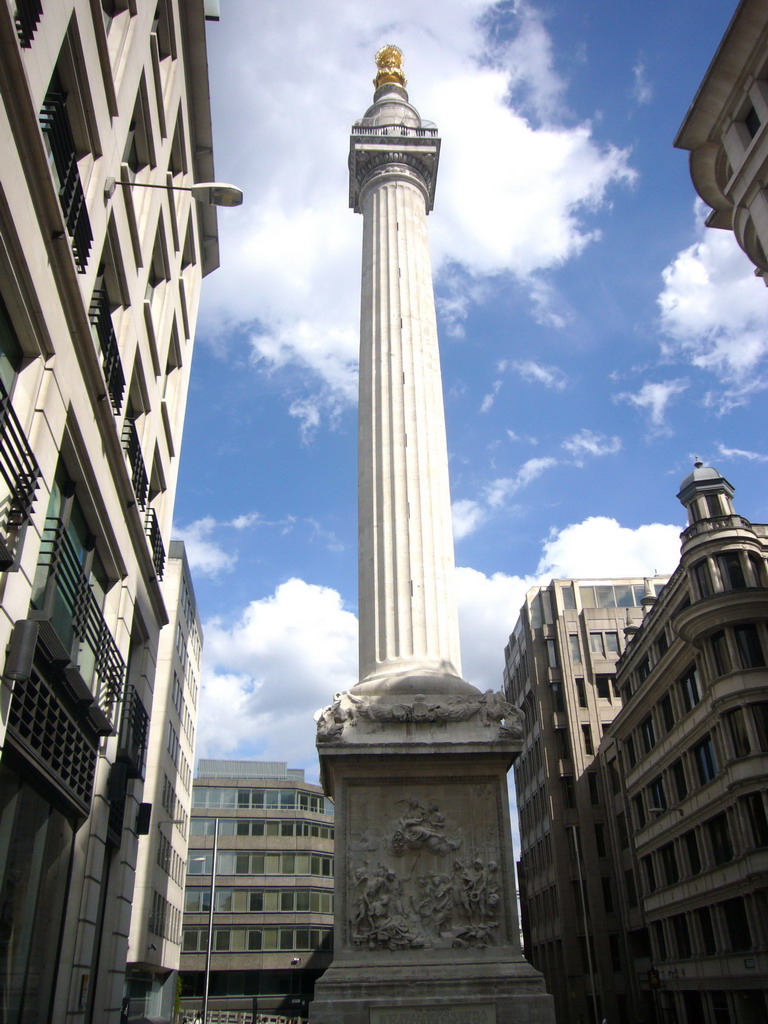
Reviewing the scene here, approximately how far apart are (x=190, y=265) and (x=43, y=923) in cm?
2046

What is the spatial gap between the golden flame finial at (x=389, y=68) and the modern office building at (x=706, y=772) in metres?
25.0

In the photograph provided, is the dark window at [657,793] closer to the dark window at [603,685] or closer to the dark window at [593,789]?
the dark window at [593,789]

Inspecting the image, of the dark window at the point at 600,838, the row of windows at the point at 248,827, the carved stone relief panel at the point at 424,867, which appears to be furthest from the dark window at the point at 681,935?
the row of windows at the point at 248,827

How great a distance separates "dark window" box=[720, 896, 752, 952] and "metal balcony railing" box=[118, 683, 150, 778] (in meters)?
28.9

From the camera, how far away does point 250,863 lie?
75750 mm

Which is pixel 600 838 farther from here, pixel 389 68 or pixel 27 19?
pixel 27 19

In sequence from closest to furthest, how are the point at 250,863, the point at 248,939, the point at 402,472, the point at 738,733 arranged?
the point at 402,472
the point at 738,733
the point at 248,939
the point at 250,863

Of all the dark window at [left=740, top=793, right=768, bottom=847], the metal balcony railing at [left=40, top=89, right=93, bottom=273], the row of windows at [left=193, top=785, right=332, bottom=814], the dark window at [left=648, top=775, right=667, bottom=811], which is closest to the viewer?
the metal balcony railing at [left=40, top=89, right=93, bottom=273]

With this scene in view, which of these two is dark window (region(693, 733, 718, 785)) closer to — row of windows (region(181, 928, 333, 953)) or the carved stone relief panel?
the carved stone relief panel

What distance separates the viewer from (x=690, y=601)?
44375 mm

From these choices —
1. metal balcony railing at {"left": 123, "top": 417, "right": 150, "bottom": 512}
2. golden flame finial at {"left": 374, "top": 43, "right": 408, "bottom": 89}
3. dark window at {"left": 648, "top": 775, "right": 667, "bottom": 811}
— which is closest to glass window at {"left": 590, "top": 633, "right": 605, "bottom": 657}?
dark window at {"left": 648, "top": 775, "right": 667, "bottom": 811}

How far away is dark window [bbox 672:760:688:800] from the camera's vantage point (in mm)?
45812

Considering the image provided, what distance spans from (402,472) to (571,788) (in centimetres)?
4703

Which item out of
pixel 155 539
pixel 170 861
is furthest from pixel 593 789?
pixel 155 539
